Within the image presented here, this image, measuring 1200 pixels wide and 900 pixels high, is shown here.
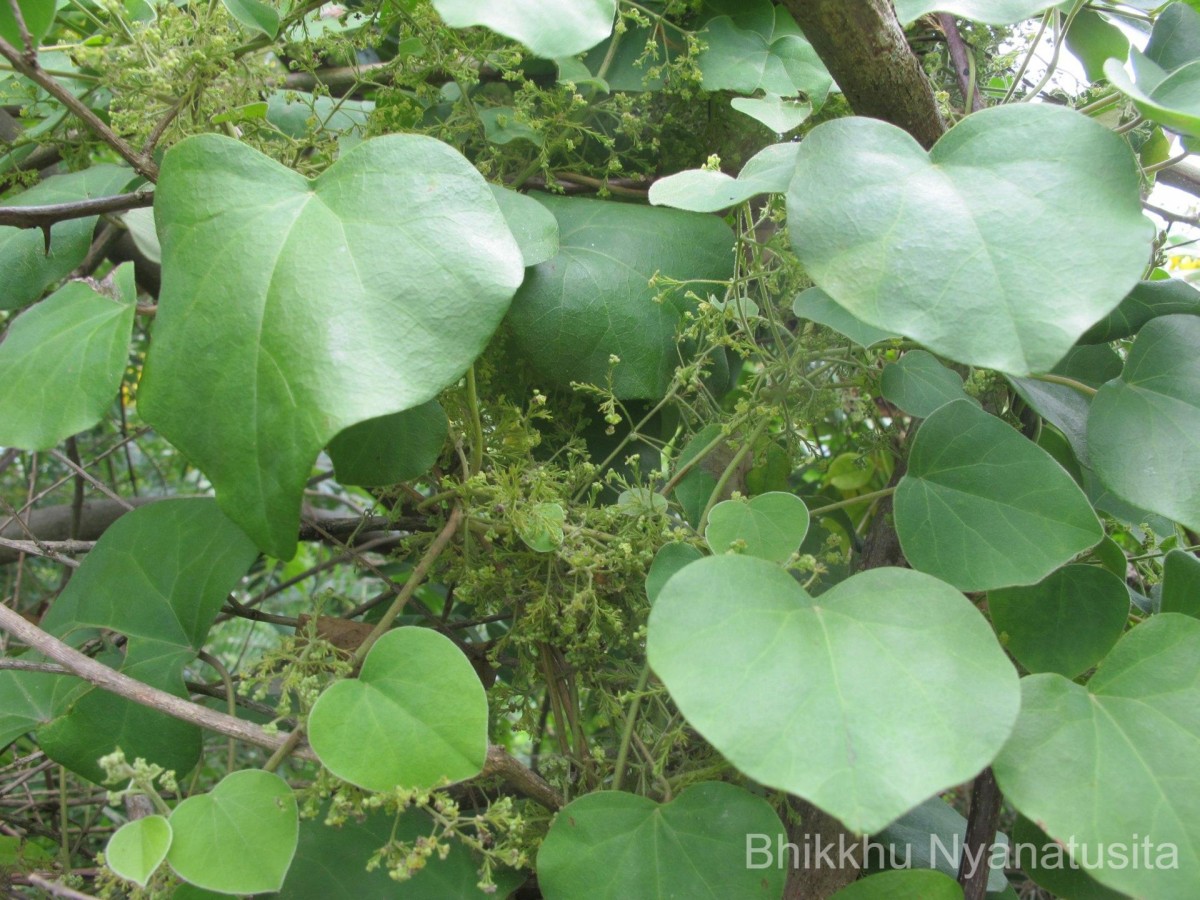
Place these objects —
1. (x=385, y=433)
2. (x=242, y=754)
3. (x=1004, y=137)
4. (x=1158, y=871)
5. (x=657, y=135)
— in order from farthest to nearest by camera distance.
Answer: (x=242, y=754) → (x=657, y=135) → (x=385, y=433) → (x=1004, y=137) → (x=1158, y=871)

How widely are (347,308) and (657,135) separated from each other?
22.8 inches

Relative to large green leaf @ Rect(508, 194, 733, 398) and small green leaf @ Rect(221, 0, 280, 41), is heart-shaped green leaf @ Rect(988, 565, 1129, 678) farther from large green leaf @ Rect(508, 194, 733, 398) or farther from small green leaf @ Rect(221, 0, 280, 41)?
small green leaf @ Rect(221, 0, 280, 41)

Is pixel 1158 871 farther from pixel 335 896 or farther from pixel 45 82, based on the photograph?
pixel 45 82

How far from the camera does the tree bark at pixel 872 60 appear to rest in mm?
692

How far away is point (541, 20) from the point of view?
0.60m

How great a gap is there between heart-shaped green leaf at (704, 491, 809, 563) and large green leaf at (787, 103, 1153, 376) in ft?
0.57

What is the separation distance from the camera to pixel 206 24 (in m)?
0.74

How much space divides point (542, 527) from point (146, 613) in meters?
0.38

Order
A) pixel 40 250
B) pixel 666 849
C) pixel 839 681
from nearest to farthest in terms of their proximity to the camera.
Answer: pixel 839 681 < pixel 666 849 < pixel 40 250

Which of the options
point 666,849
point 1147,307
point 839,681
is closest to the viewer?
point 839,681

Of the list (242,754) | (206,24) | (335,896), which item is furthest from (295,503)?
(242,754)

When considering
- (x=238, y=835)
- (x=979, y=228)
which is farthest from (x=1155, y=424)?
(x=238, y=835)

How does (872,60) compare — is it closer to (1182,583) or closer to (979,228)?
(979,228)

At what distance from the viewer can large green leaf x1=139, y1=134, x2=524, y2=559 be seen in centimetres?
55
